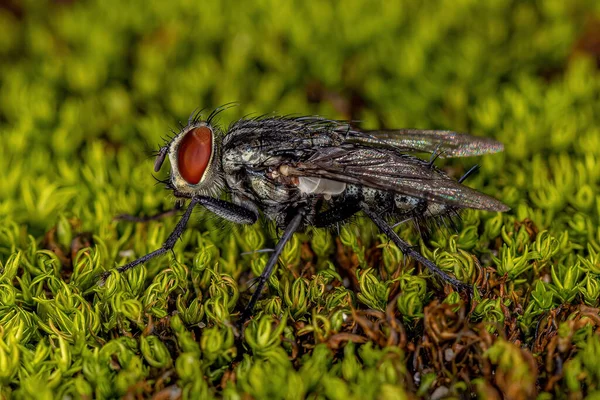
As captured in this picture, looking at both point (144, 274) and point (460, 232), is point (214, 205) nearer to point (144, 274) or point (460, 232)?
point (144, 274)

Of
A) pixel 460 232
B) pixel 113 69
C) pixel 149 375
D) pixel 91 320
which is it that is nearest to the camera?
pixel 149 375

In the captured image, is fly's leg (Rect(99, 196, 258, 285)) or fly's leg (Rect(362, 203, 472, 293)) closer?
fly's leg (Rect(362, 203, 472, 293))

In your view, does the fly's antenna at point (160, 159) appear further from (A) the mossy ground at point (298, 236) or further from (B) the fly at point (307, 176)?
(A) the mossy ground at point (298, 236)

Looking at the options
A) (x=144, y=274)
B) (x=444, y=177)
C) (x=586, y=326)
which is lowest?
(x=586, y=326)

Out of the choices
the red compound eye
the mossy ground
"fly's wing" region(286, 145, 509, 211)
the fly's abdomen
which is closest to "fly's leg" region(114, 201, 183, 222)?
the mossy ground

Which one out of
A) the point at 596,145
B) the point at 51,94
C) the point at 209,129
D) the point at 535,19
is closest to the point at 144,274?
the point at 209,129

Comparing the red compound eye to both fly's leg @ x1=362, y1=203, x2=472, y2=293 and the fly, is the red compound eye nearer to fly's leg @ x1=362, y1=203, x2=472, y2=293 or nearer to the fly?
the fly

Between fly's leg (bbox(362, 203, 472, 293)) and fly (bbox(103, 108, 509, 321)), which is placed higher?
fly (bbox(103, 108, 509, 321))
